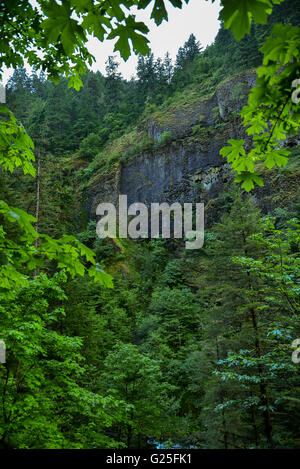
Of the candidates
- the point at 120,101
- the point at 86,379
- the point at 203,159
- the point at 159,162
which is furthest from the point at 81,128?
the point at 86,379

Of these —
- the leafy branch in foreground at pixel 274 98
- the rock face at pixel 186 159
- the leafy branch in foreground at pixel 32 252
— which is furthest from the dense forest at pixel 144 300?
the leafy branch in foreground at pixel 274 98

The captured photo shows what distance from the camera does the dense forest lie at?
4102mm

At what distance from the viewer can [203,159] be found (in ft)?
85.3

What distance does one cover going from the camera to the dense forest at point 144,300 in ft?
13.5

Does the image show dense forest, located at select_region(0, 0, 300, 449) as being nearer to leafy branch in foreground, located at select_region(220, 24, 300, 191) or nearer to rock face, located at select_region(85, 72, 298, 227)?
rock face, located at select_region(85, 72, 298, 227)

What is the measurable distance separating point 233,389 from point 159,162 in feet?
81.2

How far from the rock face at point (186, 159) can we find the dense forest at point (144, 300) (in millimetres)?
608

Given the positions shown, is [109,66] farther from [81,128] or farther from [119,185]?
[119,185]

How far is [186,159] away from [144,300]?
48.2 feet

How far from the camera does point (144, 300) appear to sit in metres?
Answer: 21.4

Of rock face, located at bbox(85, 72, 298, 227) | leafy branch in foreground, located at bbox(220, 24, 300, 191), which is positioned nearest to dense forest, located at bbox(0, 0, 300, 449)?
rock face, located at bbox(85, 72, 298, 227)

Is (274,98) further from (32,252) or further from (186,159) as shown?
(186,159)

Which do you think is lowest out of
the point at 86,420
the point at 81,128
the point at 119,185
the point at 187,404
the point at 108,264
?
the point at 187,404

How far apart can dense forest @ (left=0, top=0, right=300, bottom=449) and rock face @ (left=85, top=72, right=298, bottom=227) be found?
1.99ft
